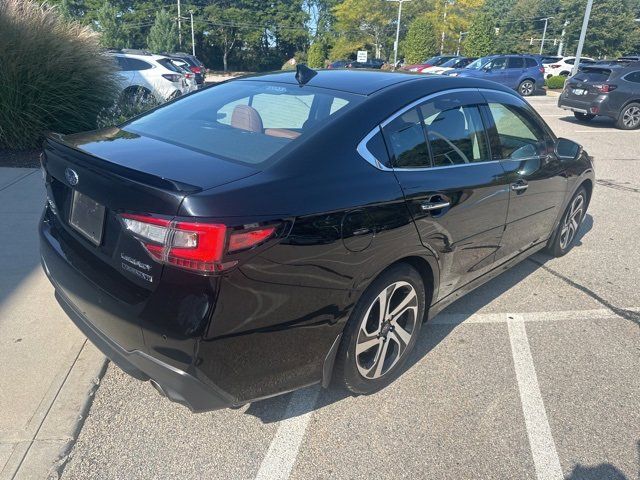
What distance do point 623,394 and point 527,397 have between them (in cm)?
59

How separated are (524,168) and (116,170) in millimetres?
2762

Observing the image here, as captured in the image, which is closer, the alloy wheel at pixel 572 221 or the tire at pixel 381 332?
the tire at pixel 381 332

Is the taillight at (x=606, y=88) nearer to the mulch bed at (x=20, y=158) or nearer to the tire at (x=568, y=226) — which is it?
the tire at (x=568, y=226)

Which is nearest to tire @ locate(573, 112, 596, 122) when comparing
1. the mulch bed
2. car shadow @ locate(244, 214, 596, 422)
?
car shadow @ locate(244, 214, 596, 422)

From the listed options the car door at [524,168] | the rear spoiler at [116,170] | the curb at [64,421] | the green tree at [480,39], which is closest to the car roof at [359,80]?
the car door at [524,168]

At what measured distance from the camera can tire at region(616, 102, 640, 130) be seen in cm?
1351

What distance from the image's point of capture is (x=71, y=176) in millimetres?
2389

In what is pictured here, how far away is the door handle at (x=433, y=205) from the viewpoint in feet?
8.93

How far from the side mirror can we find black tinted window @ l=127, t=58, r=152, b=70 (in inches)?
477

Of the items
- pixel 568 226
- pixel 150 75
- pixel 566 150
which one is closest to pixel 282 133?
pixel 566 150

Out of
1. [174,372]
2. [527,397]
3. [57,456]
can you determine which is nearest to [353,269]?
[174,372]

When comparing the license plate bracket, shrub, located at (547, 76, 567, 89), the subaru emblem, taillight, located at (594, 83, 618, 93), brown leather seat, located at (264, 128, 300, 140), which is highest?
brown leather seat, located at (264, 128, 300, 140)

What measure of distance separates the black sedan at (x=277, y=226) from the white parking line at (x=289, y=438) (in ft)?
0.90

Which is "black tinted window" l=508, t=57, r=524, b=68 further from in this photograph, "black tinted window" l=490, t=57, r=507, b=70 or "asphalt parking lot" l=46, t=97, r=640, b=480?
"asphalt parking lot" l=46, t=97, r=640, b=480
